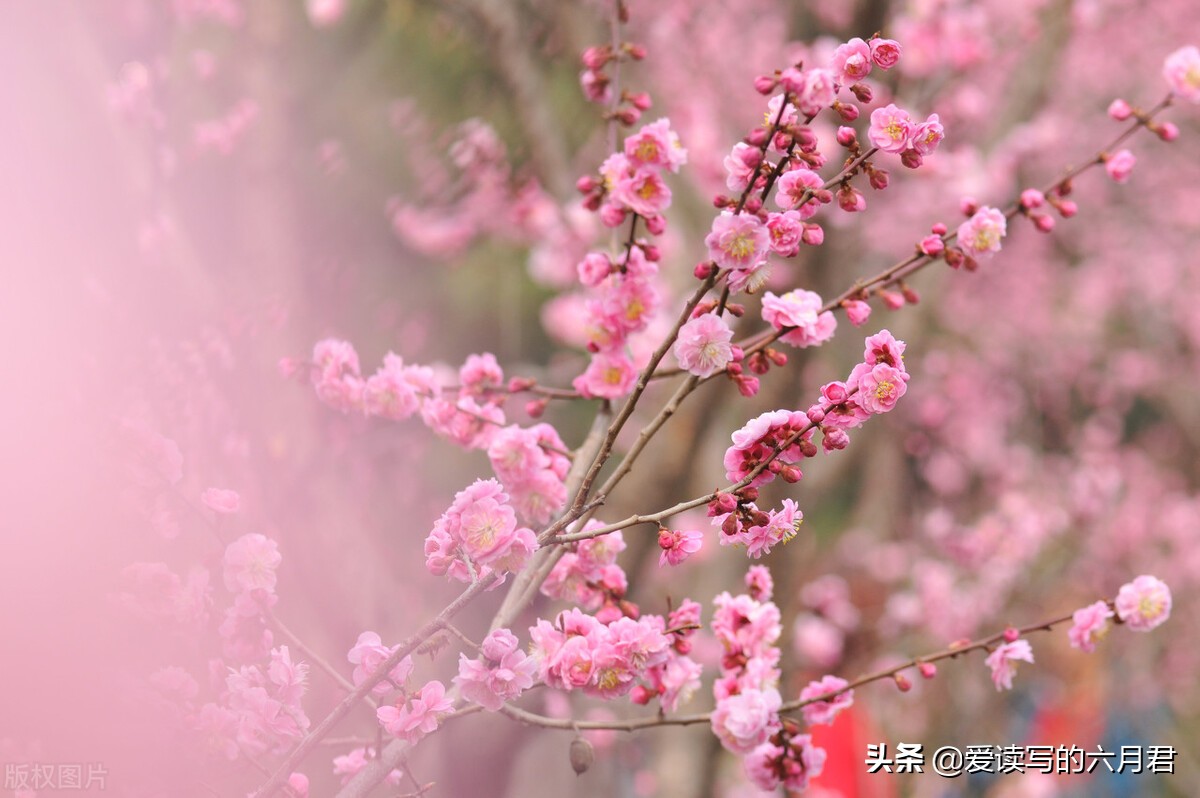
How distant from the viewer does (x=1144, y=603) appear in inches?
64.8

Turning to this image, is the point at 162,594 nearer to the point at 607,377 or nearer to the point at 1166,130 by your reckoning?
the point at 607,377

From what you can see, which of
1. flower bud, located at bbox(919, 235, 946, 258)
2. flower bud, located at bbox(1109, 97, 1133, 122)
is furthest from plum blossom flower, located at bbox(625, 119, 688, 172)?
flower bud, located at bbox(1109, 97, 1133, 122)

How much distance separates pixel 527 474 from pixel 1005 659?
887mm

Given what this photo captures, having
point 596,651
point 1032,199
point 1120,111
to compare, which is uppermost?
point 1120,111

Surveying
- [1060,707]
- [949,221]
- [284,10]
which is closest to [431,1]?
[284,10]

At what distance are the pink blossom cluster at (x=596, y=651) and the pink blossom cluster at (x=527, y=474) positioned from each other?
203 mm

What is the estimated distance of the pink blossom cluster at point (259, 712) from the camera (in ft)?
4.21

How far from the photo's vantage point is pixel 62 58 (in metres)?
3.09

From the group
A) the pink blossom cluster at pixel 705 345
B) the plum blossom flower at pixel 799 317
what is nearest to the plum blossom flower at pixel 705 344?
the pink blossom cluster at pixel 705 345

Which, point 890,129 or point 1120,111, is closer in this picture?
point 890,129

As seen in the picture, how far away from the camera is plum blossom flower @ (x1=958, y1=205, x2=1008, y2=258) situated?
1558mm

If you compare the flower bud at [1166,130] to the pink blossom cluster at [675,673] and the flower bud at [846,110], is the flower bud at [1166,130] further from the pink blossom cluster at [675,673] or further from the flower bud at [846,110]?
the pink blossom cluster at [675,673]

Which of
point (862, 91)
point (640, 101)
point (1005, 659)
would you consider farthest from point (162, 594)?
point (1005, 659)

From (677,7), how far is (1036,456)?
434 cm
